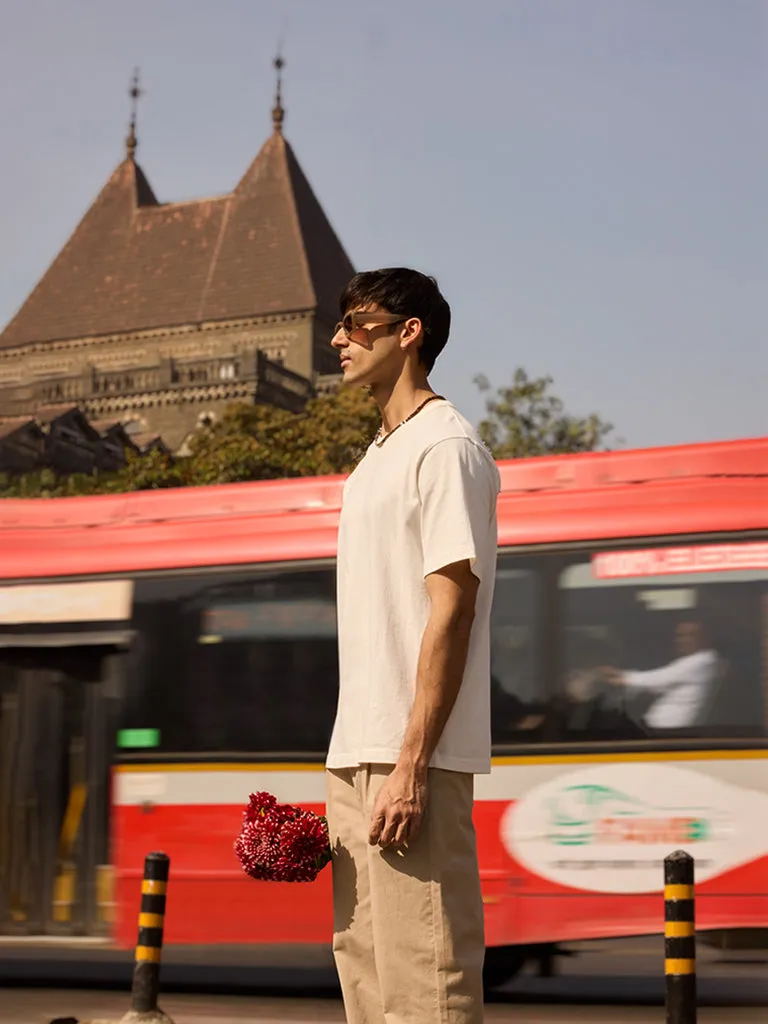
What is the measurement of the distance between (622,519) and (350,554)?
6.31 m

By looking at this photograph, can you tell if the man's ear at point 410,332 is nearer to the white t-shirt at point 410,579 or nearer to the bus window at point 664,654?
the white t-shirt at point 410,579

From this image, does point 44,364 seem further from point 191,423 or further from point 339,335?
point 339,335

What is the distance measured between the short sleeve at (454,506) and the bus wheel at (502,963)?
668 centimetres

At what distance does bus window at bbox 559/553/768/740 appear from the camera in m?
9.16

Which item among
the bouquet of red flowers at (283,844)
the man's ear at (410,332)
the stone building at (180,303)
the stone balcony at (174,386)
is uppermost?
the stone building at (180,303)

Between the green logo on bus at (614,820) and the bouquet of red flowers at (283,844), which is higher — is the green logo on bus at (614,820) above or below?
below

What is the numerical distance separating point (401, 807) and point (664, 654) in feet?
20.7

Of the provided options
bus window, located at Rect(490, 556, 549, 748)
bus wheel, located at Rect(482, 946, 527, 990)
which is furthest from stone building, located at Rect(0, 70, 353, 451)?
bus window, located at Rect(490, 556, 549, 748)

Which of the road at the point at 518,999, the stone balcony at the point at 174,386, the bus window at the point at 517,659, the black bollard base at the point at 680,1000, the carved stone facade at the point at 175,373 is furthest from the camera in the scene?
the carved stone facade at the point at 175,373

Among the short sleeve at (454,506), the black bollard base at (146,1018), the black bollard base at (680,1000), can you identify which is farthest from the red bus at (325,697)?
the short sleeve at (454,506)

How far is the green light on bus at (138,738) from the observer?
10297mm

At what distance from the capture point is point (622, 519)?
962 centimetres

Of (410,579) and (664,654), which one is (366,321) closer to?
(410,579)

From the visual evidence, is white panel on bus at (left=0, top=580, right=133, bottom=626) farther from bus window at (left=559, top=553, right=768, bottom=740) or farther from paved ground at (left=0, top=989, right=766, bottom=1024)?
bus window at (left=559, top=553, right=768, bottom=740)
